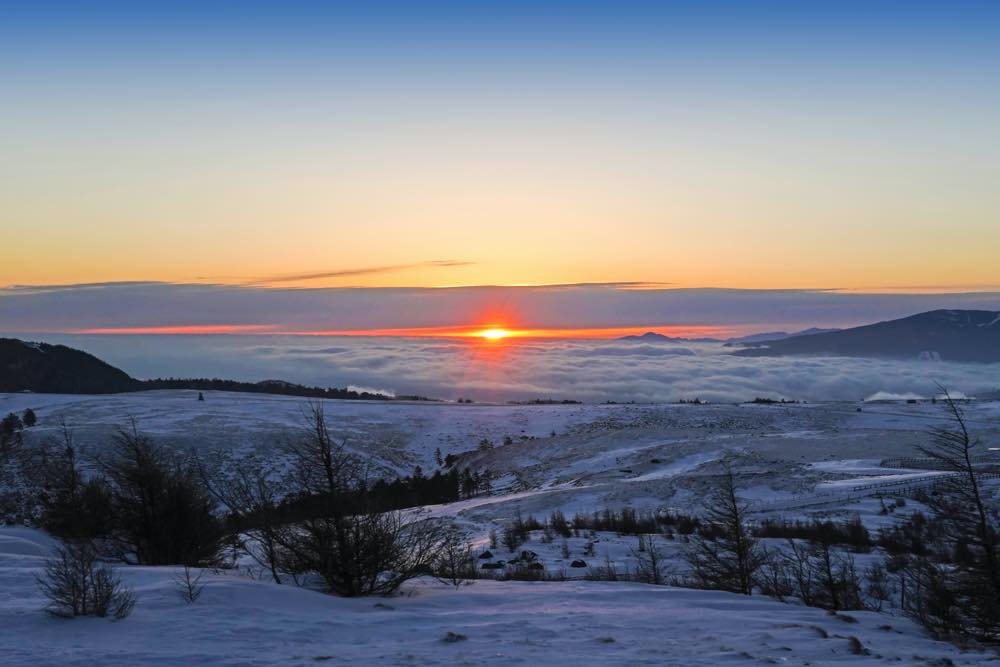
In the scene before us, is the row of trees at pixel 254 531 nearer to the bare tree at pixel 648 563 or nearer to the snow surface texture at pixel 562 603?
the snow surface texture at pixel 562 603

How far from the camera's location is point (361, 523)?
1190 cm

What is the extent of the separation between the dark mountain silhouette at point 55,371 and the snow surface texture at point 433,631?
121 m

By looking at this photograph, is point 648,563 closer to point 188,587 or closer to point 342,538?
point 342,538

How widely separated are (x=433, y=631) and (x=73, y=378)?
448 ft

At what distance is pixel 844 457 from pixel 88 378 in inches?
4857

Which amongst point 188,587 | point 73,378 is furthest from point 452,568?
point 73,378

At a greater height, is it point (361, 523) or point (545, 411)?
point (361, 523)

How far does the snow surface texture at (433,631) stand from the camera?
7.55m

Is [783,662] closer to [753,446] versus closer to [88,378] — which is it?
[753,446]

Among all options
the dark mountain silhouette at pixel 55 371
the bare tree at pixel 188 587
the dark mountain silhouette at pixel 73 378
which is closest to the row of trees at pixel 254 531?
the bare tree at pixel 188 587

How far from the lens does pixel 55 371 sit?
409ft

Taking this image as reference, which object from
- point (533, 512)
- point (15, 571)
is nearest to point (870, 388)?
point (533, 512)

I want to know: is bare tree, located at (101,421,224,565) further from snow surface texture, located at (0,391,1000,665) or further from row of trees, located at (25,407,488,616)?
snow surface texture, located at (0,391,1000,665)

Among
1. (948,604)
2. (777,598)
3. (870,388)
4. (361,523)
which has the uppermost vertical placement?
(361,523)
